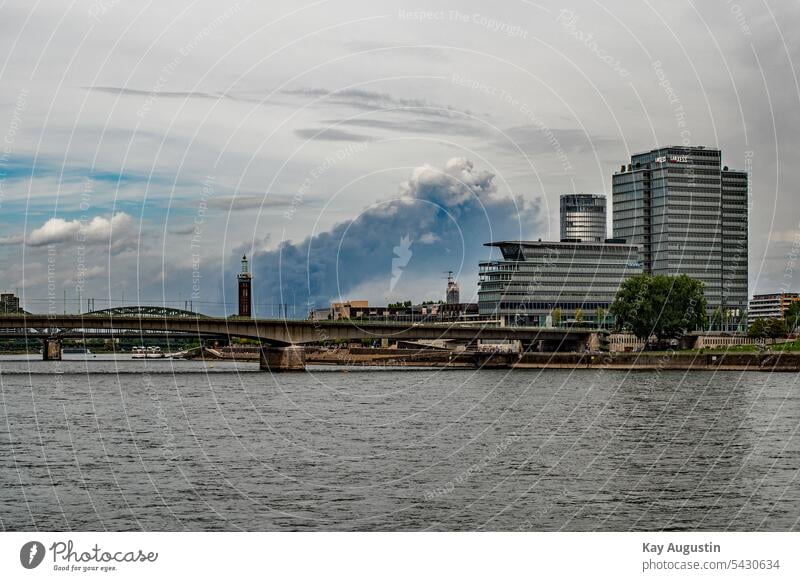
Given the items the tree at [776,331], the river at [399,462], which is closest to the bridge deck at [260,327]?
the river at [399,462]

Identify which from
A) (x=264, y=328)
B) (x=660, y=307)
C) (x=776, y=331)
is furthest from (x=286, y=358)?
(x=776, y=331)

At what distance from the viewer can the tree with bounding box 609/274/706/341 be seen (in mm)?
171625

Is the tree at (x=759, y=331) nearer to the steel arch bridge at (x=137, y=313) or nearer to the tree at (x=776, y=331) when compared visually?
the tree at (x=776, y=331)

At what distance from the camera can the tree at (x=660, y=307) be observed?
171625mm

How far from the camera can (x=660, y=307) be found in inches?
6781

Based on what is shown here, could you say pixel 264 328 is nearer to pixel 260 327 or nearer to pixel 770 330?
pixel 260 327

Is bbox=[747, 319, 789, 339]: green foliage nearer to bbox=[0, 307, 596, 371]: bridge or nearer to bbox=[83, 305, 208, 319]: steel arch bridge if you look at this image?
bbox=[0, 307, 596, 371]: bridge

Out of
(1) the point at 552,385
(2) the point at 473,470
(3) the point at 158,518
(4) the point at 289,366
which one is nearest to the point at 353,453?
(2) the point at 473,470
